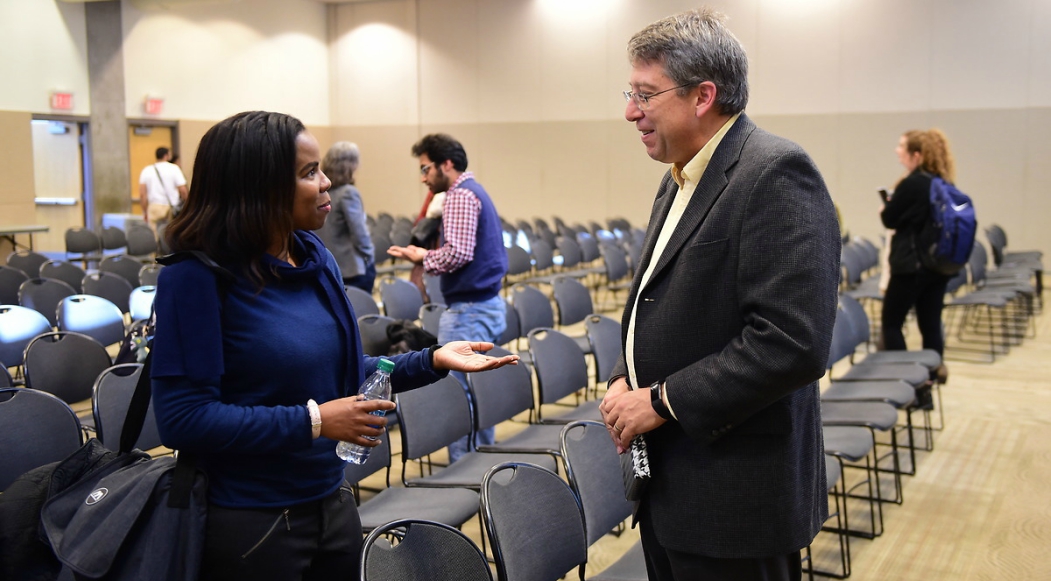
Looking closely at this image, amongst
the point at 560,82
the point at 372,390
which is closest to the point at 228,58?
the point at 560,82

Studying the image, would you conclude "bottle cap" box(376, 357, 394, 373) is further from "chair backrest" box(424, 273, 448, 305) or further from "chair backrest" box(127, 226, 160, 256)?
"chair backrest" box(127, 226, 160, 256)

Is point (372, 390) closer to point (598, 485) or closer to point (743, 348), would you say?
point (743, 348)

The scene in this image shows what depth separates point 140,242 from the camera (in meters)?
10.9

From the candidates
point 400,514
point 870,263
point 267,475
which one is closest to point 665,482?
point 267,475

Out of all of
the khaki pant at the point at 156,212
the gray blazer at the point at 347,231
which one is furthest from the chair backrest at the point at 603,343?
the khaki pant at the point at 156,212

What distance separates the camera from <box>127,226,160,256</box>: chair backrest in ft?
35.7

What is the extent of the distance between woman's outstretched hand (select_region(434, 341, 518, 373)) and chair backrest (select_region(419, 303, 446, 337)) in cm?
323

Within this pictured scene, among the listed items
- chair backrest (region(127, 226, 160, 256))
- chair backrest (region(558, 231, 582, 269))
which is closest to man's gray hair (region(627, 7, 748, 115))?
chair backrest (region(558, 231, 582, 269))

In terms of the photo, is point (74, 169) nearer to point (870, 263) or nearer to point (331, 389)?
point (870, 263)

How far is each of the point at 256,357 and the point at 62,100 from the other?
1342 centimetres

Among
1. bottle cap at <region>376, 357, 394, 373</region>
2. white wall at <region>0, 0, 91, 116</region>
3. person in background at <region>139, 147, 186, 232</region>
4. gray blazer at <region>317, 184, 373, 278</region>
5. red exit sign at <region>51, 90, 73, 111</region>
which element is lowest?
bottle cap at <region>376, 357, 394, 373</region>

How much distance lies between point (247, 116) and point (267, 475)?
694 millimetres

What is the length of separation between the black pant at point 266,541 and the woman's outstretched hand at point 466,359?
15.2 inches

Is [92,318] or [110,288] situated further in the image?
[110,288]
